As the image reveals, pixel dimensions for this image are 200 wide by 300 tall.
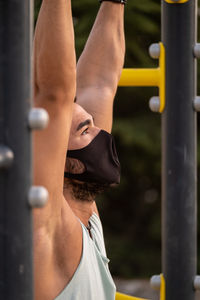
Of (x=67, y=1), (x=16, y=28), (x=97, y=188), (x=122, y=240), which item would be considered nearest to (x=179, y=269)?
(x=97, y=188)

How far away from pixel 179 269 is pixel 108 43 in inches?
28.7

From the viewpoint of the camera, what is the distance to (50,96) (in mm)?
1406

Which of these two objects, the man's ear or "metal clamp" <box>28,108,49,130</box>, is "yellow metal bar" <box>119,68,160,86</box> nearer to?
the man's ear

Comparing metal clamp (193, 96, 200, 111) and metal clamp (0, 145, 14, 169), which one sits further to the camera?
metal clamp (193, 96, 200, 111)

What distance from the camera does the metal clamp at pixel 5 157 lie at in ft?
3.38

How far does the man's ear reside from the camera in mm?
1674

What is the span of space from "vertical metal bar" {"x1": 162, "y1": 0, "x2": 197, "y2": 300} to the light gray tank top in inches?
11.4

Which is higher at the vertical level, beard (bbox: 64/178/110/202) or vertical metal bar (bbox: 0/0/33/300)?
vertical metal bar (bbox: 0/0/33/300)

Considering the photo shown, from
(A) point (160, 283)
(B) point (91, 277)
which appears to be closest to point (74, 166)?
(B) point (91, 277)

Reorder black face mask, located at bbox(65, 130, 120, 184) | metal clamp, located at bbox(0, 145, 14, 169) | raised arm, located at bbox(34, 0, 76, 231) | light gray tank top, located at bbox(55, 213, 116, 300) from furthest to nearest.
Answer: black face mask, located at bbox(65, 130, 120, 184), light gray tank top, located at bbox(55, 213, 116, 300), raised arm, located at bbox(34, 0, 76, 231), metal clamp, located at bbox(0, 145, 14, 169)

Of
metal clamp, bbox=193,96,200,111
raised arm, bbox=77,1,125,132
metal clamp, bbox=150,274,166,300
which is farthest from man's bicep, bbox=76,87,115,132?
metal clamp, bbox=150,274,166,300

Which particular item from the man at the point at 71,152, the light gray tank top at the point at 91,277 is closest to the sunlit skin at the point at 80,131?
the man at the point at 71,152

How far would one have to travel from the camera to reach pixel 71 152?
5.52 feet

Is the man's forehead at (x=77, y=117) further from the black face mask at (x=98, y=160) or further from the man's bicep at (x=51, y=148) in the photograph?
the man's bicep at (x=51, y=148)
